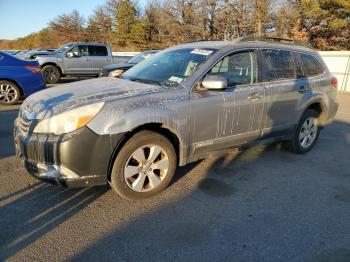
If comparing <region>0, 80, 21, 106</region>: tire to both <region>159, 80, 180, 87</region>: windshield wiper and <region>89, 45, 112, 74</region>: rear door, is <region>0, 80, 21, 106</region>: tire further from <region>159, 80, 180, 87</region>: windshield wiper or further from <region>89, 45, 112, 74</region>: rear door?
<region>89, 45, 112, 74</region>: rear door

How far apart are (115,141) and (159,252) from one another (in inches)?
44.7

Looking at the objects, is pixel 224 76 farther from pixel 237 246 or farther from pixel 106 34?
pixel 106 34

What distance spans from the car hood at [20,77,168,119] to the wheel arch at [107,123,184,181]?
1.21 ft

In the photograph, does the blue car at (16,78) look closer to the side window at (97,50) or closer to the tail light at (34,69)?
the tail light at (34,69)

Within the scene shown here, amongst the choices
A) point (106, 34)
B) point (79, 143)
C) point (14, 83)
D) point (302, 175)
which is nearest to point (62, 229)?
point (79, 143)

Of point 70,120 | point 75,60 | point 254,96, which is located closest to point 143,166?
point 70,120

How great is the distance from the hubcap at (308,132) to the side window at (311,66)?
75 cm

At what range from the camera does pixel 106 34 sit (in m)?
51.0

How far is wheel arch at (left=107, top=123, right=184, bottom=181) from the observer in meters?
3.33

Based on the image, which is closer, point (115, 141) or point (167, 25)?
point (115, 141)

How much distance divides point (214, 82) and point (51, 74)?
11.6m

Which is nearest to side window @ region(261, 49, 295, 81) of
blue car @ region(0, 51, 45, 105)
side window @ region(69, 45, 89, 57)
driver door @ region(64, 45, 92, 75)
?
blue car @ region(0, 51, 45, 105)

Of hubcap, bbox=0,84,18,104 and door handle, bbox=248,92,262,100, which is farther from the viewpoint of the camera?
hubcap, bbox=0,84,18,104

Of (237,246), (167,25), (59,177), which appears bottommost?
(237,246)
